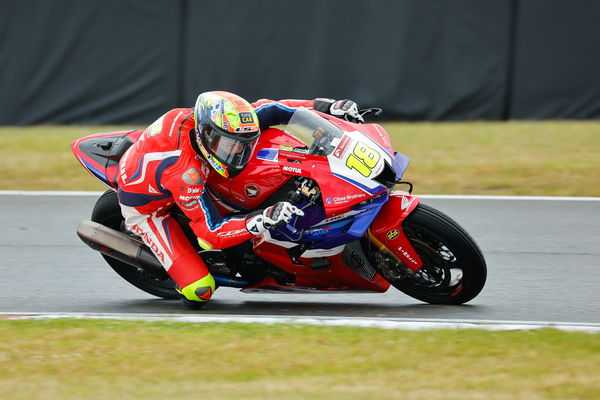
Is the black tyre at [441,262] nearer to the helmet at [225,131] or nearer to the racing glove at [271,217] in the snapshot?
the racing glove at [271,217]

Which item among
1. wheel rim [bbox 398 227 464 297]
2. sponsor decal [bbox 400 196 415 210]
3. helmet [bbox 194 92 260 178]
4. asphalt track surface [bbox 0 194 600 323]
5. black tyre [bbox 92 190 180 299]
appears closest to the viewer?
helmet [bbox 194 92 260 178]

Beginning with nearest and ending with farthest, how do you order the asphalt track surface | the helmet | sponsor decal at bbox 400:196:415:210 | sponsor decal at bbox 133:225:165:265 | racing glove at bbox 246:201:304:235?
racing glove at bbox 246:201:304:235
the helmet
sponsor decal at bbox 400:196:415:210
sponsor decal at bbox 133:225:165:265
the asphalt track surface

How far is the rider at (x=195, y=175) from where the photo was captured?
4.89m

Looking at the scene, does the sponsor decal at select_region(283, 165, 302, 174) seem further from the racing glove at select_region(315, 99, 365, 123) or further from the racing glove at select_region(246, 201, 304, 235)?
the racing glove at select_region(315, 99, 365, 123)

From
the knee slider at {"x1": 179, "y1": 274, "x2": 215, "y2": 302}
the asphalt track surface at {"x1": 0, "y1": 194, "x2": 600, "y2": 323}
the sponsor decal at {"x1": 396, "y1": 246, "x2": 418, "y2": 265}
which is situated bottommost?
the asphalt track surface at {"x1": 0, "y1": 194, "x2": 600, "y2": 323}

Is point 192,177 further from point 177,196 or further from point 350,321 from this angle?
point 350,321

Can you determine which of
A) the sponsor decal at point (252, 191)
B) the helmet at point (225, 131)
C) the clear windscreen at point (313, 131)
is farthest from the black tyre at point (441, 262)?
the helmet at point (225, 131)

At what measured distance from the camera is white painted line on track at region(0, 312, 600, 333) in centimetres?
480

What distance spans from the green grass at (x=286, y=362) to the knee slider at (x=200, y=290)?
12.9 inches

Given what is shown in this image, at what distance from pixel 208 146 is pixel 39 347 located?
131 centimetres

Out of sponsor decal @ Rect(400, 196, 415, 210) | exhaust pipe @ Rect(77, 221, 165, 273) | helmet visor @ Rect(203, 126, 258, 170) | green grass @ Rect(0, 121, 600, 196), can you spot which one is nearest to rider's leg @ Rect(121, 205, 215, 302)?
exhaust pipe @ Rect(77, 221, 165, 273)

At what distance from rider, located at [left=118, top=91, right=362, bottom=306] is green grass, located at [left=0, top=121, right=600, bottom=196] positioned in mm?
3945

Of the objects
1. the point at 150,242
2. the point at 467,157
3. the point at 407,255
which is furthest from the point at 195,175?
the point at 467,157

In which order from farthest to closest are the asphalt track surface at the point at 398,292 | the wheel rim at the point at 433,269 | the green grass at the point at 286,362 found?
the asphalt track surface at the point at 398,292 → the wheel rim at the point at 433,269 → the green grass at the point at 286,362
